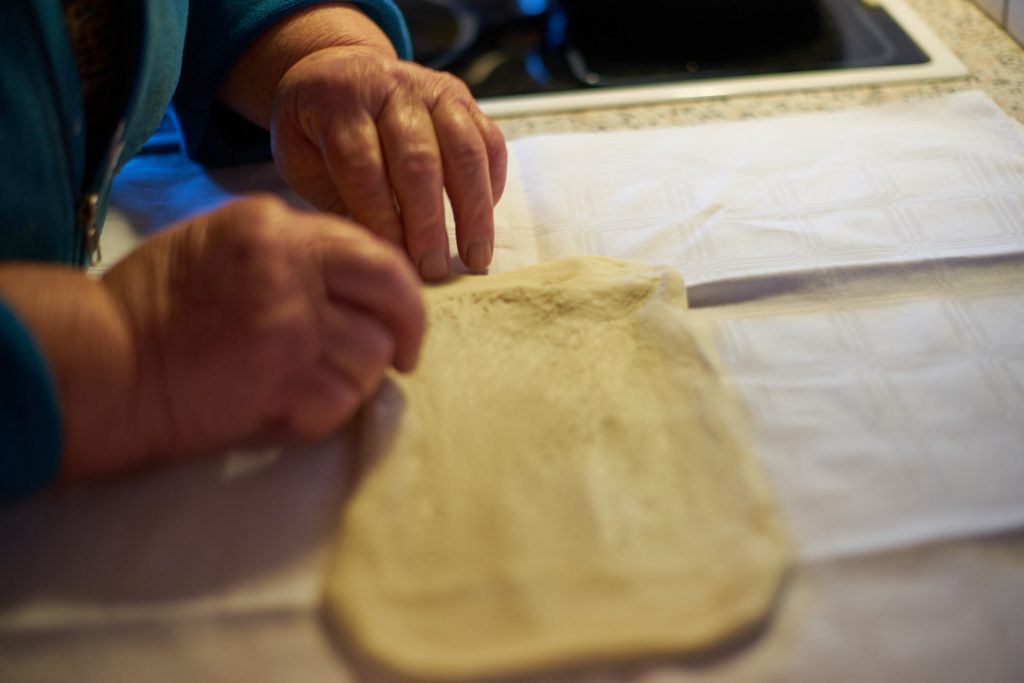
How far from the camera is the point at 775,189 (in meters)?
0.60

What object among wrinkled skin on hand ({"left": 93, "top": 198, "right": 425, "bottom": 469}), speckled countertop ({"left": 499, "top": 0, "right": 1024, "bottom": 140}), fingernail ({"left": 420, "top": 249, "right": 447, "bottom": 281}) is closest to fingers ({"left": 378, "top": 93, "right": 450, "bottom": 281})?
fingernail ({"left": 420, "top": 249, "right": 447, "bottom": 281})

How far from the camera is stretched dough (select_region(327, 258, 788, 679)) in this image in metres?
0.34

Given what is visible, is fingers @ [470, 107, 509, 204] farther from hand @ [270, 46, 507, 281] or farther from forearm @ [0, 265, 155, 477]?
forearm @ [0, 265, 155, 477]

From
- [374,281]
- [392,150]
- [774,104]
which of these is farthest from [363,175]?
[774,104]

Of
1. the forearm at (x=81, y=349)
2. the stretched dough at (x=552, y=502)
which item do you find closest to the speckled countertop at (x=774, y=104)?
the stretched dough at (x=552, y=502)

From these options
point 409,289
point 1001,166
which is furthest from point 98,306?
point 1001,166

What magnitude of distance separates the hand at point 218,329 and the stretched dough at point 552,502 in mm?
53

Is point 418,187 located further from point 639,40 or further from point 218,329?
point 639,40

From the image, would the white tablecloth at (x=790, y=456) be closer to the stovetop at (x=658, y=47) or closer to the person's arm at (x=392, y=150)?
the person's arm at (x=392, y=150)

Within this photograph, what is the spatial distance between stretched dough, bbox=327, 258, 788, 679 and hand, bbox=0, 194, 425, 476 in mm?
53

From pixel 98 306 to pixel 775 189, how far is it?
18.4 inches

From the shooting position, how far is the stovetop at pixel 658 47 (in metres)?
0.77

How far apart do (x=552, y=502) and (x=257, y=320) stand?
0.16 meters

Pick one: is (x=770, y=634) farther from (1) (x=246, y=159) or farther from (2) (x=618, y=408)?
(1) (x=246, y=159)
